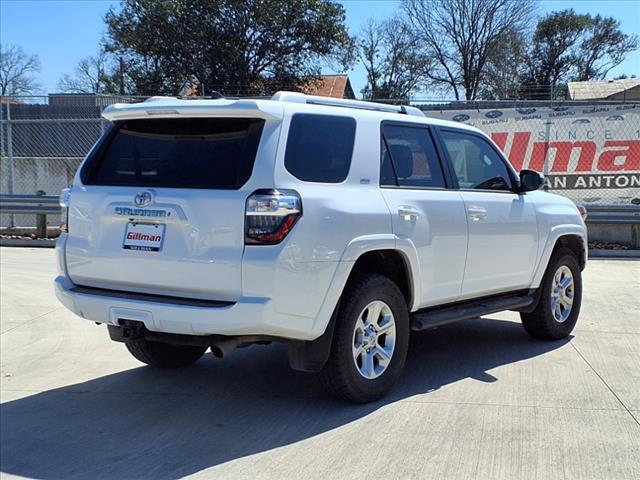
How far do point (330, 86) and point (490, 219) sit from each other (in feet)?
134

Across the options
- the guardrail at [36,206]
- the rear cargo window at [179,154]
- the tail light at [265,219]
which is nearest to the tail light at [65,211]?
the rear cargo window at [179,154]

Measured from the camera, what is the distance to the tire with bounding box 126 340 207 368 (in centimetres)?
548

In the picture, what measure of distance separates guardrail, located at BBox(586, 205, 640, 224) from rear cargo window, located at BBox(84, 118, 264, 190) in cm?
933

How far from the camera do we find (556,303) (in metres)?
6.45

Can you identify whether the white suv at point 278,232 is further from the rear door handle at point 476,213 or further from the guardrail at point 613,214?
the guardrail at point 613,214

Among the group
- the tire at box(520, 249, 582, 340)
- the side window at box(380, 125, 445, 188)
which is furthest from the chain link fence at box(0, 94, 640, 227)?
the side window at box(380, 125, 445, 188)

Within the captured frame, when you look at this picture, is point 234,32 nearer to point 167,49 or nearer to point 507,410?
point 167,49

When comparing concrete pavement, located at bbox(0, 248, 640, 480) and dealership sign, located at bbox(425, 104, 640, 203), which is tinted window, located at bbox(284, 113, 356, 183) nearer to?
concrete pavement, located at bbox(0, 248, 640, 480)

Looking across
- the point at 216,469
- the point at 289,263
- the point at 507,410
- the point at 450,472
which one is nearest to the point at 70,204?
the point at 289,263

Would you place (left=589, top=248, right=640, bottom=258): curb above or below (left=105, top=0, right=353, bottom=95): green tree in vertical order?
below

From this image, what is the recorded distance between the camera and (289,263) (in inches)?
156

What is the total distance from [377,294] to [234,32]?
38.4m

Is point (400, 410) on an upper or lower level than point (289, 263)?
lower

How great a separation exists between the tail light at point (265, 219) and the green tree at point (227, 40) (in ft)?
120
